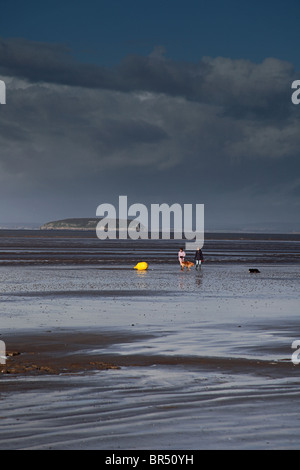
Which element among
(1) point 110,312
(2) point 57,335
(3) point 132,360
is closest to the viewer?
(3) point 132,360

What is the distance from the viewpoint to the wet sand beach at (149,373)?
984 centimetres

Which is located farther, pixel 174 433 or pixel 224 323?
pixel 224 323

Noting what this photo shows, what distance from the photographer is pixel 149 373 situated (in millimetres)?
14398

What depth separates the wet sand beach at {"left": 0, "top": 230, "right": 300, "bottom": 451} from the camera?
984 cm

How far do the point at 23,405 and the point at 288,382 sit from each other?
5.34 m

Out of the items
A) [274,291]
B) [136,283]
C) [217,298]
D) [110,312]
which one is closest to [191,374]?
[110,312]

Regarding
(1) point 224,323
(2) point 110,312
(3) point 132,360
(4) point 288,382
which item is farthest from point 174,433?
(2) point 110,312

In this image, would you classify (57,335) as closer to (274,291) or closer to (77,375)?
(77,375)

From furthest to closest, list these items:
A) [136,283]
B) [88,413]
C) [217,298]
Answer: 1. [136,283]
2. [217,298]
3. [88,413]

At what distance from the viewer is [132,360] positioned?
52.5ft

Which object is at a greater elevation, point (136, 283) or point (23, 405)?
point (136, 283)

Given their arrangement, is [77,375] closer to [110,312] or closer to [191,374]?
[191,374]
